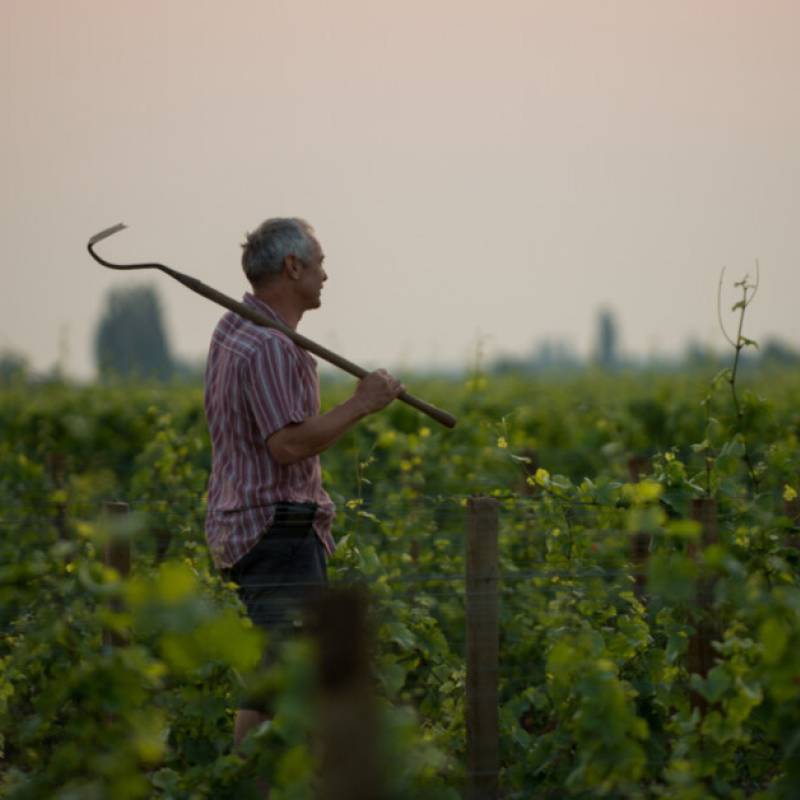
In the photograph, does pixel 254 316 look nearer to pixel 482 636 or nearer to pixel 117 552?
pixel 117 552

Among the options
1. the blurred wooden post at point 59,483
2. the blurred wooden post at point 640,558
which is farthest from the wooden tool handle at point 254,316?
the blurred wooden post at point 59,483

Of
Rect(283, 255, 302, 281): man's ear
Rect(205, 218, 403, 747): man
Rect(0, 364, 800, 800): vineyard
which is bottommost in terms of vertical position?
Rect(0, 364, 800, 800): vineyard

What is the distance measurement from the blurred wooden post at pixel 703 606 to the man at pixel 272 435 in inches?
36.3

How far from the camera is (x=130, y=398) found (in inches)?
580

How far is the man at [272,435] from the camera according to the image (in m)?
4.04

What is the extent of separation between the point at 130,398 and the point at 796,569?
1108cm

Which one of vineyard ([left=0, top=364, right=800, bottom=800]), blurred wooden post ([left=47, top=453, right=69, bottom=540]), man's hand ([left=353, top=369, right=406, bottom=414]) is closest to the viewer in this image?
vineyard ([left=0, top=364, right=800, bottom=800])

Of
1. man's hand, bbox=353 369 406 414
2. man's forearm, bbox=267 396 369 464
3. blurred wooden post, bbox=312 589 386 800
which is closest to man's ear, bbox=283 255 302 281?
man's hand, bbox=353 369 406 414

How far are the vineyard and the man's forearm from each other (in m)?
0.40

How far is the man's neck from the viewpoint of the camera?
4.29 metres

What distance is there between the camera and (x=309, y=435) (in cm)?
400

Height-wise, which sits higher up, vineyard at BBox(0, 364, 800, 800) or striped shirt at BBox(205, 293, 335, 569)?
striped shirt at BBox(205, 293, 335, 569)

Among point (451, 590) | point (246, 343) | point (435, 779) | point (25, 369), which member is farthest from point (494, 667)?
point (25, 369)

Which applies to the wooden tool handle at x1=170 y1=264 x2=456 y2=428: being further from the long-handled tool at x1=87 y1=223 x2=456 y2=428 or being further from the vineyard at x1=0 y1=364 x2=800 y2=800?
the vineyard at x1=0 y1=364 x2=800 y2=800
